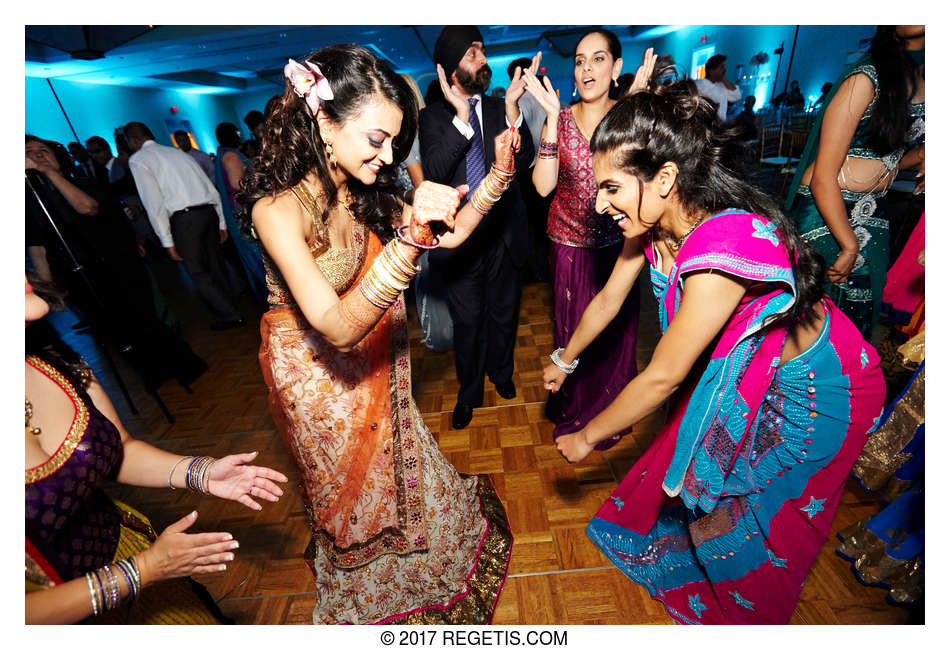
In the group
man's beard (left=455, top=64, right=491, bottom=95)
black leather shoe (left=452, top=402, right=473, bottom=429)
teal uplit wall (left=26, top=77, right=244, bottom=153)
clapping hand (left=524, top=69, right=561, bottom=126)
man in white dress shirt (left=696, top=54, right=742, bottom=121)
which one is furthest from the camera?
teal uplit wall (left=26, top=77, right=244, bottom=153)

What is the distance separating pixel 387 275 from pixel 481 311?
1.20m

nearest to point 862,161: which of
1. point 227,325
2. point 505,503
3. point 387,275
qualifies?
point 387,275

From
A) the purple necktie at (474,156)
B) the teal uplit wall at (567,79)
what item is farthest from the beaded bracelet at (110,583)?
the teal uplit wall at (567,79)

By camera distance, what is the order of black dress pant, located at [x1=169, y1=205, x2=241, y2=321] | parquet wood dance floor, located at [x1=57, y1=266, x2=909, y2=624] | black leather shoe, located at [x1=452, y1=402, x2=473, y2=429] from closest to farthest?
parquet wood dance floor, located at [x1=57, y1=266, x2=909, y2=624]
black leather shoe, located at [x1=452, y1=402, x2=473, y2=429]
black dress pant, located at [x1=169, y1=205, x2=241, y2=321]

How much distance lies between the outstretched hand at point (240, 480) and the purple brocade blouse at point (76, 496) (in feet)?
0.61

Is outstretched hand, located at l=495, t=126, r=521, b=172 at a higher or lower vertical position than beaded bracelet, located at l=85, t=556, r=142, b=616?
higher

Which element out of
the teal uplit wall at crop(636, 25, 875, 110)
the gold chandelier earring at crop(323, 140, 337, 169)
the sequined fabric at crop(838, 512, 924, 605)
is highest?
the teal uplit wall at crop(636, 25, 875, 110)

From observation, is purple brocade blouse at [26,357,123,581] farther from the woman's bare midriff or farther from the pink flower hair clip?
the woman's bare midriff

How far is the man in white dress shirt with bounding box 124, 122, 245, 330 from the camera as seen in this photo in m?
3.06

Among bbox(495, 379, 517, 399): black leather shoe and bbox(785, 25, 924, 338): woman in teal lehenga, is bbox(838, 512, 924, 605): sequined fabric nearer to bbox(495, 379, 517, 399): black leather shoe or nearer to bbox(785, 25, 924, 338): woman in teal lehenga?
bbox(785, 25, 924, 338): woman in teal lehenga

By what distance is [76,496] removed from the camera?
2.47ft

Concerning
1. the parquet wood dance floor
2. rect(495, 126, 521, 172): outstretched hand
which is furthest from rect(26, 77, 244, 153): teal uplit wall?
rect(495, 126, 521, 172): outstretched hand

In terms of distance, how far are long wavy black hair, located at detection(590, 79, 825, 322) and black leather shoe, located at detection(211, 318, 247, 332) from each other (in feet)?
11.9

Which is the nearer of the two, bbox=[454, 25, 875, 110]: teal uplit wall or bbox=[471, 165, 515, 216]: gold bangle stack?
bbox=[471, 165, 515, 216]: gold bangle stack
